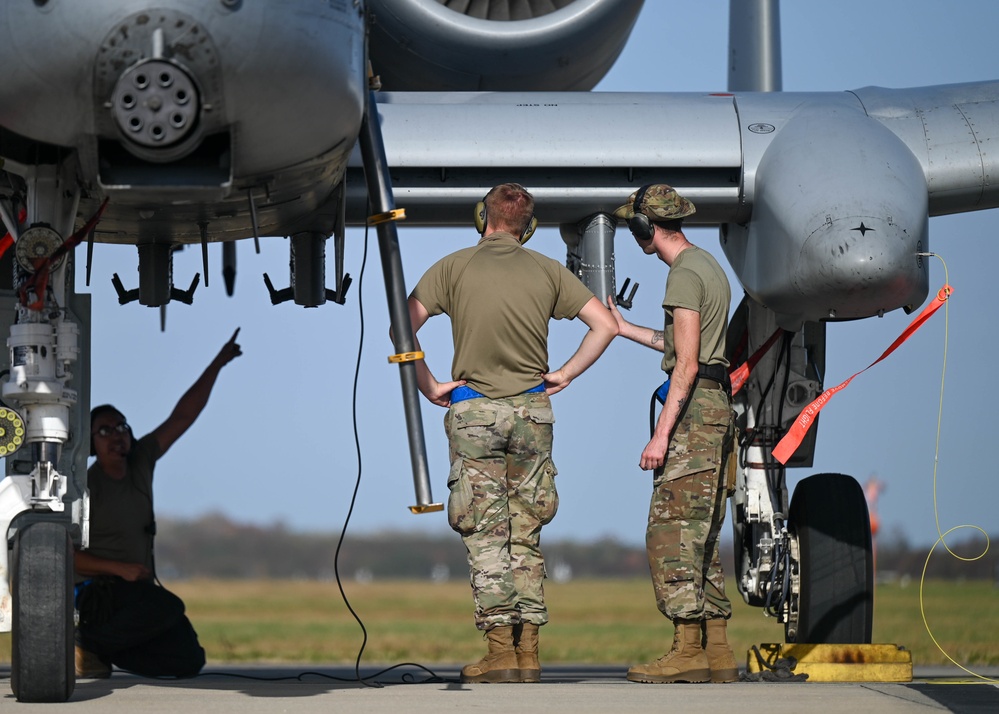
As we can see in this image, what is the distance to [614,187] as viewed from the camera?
20.8 feet

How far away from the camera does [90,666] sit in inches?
261

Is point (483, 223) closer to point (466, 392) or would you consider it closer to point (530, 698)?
point (466, 392)

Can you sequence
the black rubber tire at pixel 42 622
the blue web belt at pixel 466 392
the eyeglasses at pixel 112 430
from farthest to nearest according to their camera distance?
1. the eyeglasses at pixel 112 430
2. the blue web belt at pixel 466 392
3. the black rubber tire at pixel 42 622

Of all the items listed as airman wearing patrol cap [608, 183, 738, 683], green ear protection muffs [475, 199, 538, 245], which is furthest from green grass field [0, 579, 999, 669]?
green ear protection muffs [475, 199, 538, 245]

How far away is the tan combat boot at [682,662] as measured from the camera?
5328 millimetres

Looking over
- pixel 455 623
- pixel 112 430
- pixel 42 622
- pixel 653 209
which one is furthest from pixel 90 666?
pixel 455 623

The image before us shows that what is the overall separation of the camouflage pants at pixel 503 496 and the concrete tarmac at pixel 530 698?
309 millimetres

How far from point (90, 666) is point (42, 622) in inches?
88.9

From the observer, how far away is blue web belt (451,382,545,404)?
17.1 ft

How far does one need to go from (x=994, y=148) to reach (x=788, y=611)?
2.21 meters

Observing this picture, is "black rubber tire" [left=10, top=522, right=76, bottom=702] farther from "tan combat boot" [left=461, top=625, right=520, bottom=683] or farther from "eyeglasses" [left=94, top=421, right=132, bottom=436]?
"eyeglasses" [left=94, top=421, right=132, bottom=436]

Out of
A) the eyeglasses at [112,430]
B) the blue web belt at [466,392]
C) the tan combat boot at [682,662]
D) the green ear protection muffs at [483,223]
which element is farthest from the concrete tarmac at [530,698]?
the eyeglasses at [112,430]

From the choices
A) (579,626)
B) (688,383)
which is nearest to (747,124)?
(688,383)

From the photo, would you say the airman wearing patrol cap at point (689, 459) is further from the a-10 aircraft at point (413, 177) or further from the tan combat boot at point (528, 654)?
the a-10 aircraft at point (413, 177)
